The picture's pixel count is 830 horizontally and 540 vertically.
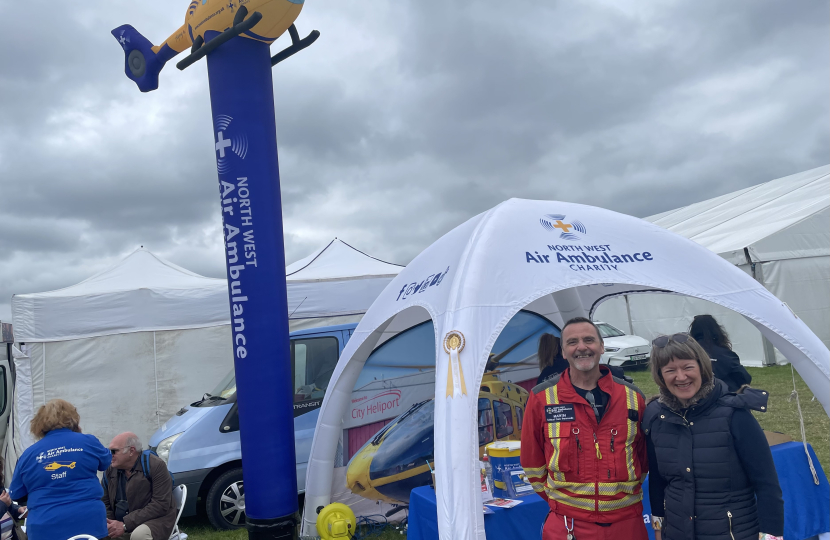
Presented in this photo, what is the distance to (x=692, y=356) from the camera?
2.38m

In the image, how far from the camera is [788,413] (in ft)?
28.3

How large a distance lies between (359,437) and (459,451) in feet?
7.83

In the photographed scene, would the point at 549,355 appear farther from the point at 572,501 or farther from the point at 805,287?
the point at 805,287

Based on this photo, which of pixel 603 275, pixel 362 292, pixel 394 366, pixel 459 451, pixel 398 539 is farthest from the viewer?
pixel 362 292

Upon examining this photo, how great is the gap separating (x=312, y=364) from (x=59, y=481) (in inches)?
103

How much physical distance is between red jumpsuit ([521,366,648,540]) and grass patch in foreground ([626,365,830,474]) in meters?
4.33

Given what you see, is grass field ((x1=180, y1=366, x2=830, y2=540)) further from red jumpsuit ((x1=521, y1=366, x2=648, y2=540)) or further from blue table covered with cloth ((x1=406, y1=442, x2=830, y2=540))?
red jumpsuit ((x1=521, y1=366, x2=648, y2=540))

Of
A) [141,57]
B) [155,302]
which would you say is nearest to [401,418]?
[141,57]

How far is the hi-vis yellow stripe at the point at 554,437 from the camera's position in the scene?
103 inches

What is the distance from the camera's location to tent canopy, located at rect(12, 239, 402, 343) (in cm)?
797

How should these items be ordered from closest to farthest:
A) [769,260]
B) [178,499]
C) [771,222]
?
[178,499] < [769,260] < [771,222]

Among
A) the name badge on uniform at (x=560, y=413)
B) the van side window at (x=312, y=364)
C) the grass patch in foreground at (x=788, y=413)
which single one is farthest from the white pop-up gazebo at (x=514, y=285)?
the grass patch in foreground at (x=788, y=413)

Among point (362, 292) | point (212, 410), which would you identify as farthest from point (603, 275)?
point (362, 292)

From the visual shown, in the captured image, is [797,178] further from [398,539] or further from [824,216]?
[398,539]
